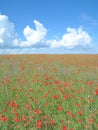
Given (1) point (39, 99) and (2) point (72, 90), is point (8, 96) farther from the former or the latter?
(2) point (72, 90)

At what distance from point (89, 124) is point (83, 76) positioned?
20.4ft

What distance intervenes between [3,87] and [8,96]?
3.57ft

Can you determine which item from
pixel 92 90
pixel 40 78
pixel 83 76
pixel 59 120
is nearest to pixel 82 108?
pixel 59 120

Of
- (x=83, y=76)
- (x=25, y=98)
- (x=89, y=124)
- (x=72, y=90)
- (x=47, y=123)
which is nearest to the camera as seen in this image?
(x=89, y=124)

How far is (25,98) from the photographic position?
8773 mm

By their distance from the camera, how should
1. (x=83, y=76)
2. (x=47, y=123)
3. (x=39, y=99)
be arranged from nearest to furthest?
(x=47, y=123)
(x=39, y=99)
(x=83, y=76)

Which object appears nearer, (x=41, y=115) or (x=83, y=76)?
(x=41, y=115)

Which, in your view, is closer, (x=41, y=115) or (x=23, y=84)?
(x=41, y=115)

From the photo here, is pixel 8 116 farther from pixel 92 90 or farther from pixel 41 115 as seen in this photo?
pixel 92 90

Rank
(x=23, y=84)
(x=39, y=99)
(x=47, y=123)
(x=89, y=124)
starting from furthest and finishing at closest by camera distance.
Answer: (x=23, y=84)
(x=39, y=99)
(x=47, y=123)
(x=89, y=124)

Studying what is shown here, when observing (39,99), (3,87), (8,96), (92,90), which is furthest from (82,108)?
(3,87)

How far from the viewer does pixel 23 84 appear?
10.5 m

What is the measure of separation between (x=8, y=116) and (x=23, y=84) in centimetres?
333

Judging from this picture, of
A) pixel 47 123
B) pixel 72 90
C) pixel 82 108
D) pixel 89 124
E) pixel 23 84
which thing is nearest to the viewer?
pixel 89 124
